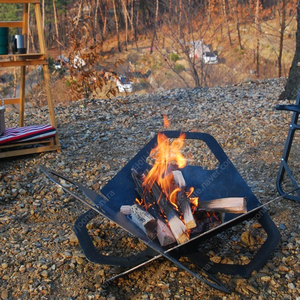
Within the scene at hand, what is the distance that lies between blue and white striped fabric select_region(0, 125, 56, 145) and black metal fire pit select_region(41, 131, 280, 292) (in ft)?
4.99

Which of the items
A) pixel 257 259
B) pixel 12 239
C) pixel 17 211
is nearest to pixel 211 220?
pixel 257 259

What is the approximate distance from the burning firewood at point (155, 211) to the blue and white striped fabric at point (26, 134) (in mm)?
1629

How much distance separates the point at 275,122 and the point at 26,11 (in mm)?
3082

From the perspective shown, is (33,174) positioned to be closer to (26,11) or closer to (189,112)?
(26,11)

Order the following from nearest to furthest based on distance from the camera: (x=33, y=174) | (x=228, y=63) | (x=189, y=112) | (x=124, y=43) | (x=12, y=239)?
(x=12, y=239) < (x=33, y=174) < (x=189, y=112) < (x=228, y=63) < (x=124, y=43)

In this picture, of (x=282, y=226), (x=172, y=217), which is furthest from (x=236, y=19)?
(x=172, y=217)

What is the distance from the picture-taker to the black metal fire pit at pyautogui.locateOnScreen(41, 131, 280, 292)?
1.83 meters

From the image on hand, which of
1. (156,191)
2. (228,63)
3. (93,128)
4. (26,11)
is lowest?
(228,63)

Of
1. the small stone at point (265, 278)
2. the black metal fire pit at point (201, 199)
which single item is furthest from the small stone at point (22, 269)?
the small stone at point (265, 278)

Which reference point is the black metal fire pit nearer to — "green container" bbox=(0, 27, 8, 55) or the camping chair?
the camping chair

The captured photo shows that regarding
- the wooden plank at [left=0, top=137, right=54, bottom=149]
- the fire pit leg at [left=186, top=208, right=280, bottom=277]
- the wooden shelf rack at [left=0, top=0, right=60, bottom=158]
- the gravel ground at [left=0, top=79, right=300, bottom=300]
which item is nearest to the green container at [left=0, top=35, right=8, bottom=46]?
the wooden shelf rack at [left=0, top=0, right=60, bottom=158]

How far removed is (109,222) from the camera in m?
2.47

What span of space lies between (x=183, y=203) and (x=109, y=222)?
0.73m

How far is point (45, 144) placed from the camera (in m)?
3.78
